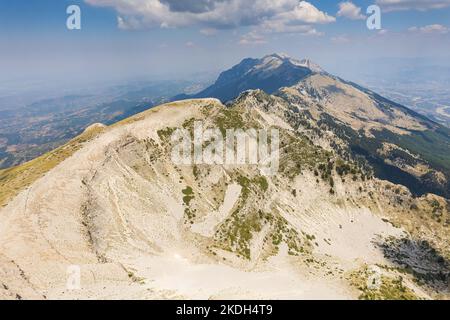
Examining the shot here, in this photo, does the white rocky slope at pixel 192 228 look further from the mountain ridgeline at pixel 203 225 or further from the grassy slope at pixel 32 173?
the grassy slope at pixel 32 173

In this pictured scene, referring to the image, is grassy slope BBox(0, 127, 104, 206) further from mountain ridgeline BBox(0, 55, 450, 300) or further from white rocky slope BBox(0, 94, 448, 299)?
white rocky slope BBox(0, 94, 448, 299)

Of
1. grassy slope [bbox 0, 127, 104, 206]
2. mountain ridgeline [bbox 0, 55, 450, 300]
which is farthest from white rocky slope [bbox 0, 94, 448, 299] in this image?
grassy slope [bbox 0, 127, 104, 206]

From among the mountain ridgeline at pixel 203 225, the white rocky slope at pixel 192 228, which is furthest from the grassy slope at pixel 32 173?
the white rocky slope at pixel 192 228

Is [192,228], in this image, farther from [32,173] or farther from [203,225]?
[32,173]

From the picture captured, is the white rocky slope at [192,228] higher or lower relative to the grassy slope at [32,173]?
lower

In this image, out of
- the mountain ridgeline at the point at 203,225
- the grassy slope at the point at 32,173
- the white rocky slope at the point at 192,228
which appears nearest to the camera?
the white rocky slope at the point at 192,228
